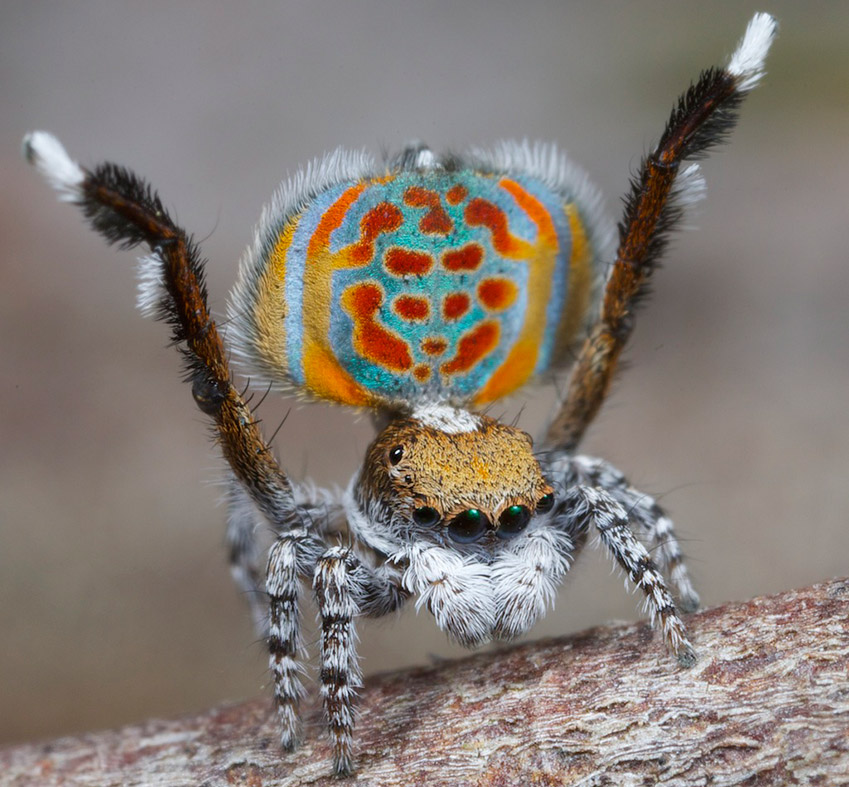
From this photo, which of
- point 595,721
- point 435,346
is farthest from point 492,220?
point 595,721

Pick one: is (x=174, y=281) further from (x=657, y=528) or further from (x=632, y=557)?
(x=657, y=528)

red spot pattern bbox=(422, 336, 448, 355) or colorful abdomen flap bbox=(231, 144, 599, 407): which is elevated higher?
colorful abdomen flap bbox=(231, 144, 599, 407)

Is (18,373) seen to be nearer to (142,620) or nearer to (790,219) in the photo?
(142,620)

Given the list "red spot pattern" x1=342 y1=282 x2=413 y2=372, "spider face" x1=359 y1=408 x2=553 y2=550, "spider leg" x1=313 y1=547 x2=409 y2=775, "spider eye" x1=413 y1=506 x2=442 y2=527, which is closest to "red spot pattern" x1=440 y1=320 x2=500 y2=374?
"red spot pattern" x1=342 y1=282 x2=413 y2=372

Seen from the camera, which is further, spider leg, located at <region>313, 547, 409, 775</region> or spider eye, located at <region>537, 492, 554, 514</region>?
spider eye, located at <region>537, 492, 554, 514</region>

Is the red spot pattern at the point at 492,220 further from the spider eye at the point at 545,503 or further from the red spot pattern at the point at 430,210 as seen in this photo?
the spider eye at the point at 545,503

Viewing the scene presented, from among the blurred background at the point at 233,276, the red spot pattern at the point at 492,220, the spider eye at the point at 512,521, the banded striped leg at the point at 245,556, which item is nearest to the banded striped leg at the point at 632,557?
the spider eye at the point at 512,521

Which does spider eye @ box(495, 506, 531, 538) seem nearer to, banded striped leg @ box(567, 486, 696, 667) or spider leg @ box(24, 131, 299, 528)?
banded striped leg @ box(567, 486, 696, 667)
